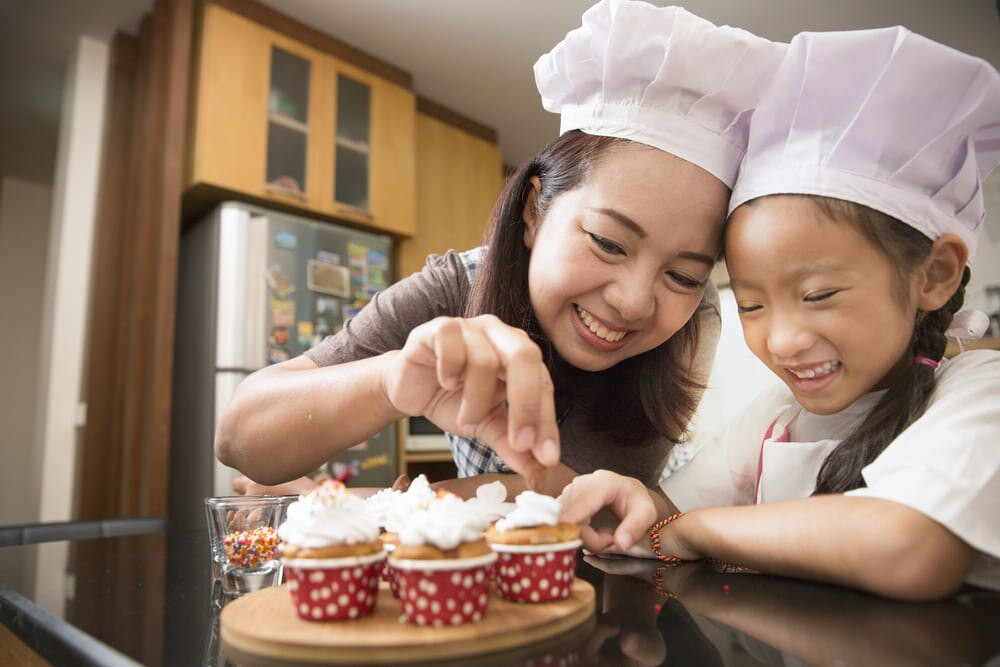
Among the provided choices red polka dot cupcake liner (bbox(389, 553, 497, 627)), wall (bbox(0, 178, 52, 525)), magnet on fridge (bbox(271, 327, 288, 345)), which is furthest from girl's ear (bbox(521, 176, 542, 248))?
wall (bbox(0, 178, 52, 525))

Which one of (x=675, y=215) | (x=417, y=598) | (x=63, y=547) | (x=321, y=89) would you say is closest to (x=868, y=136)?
(x=675, y=215)

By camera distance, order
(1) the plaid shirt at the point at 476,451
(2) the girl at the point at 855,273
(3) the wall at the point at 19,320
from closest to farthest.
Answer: (2) the girl at the point at 855,273 → (1) the plaid shirt at the point at 476,451 → (3) the wall at the point at 19,320

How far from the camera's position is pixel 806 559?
24.7 inches

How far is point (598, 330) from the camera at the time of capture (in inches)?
39.0

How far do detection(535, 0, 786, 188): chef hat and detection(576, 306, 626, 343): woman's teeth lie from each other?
0.25m

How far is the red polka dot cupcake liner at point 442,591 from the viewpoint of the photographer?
500 millimetres

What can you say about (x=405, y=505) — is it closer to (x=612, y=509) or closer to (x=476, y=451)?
(x=612, y=509)

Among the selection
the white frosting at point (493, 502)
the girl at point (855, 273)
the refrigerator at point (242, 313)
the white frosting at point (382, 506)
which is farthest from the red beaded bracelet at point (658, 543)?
the refrigerator at point (242, 313)

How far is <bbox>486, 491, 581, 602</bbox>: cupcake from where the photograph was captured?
22.0 inches

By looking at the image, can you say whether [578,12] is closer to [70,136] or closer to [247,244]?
[247,244]

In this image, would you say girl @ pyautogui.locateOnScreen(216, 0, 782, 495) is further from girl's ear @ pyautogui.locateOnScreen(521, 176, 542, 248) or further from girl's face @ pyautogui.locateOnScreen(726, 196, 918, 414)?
girl's face @ pyautogui.locateOnScreen(726, 196, 918, 414)

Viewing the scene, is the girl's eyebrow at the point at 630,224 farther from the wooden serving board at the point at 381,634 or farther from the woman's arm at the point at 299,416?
the wooden serving board at the point at 381,634

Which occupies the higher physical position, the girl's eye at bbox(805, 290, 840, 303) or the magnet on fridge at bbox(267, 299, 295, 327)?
the magnet on fridge at bbox(267, 299, 295, 327)

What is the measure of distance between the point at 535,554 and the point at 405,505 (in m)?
0.15
